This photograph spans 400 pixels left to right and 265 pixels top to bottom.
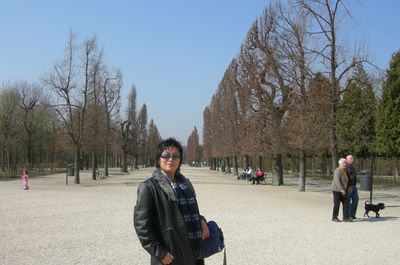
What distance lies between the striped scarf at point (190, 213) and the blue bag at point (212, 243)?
0.12 m

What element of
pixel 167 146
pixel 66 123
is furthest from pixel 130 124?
pixel 167 146

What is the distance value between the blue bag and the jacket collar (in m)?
0.57

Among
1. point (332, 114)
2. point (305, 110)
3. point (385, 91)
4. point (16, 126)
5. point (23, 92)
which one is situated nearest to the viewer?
point (332, 114)

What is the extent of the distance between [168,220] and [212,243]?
2.00 ft

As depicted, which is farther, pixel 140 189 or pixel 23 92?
pixel 23 92

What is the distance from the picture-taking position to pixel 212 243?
4648mm

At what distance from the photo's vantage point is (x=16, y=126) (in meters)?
54.6

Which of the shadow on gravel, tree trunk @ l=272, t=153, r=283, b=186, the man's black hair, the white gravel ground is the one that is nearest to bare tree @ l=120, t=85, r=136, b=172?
tree trunk @ l=272, t=153, r=283, b=186

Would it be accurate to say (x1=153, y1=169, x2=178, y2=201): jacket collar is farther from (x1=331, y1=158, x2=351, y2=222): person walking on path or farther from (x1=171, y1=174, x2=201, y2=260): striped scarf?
(x1=331, y1=158, x2=351, y2=222): person walking on path

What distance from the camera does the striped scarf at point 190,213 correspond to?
14.4 feet

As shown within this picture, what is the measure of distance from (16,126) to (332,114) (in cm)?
4015

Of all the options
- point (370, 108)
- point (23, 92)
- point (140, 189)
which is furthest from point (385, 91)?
Answer: point (23, 92)

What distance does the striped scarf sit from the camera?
14.4 feet

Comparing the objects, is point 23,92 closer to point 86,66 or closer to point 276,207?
point 86,66
